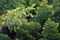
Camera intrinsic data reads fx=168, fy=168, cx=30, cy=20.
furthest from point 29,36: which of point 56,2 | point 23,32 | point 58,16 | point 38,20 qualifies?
point 56,2

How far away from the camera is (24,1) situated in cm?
629

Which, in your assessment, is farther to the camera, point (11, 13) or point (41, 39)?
point (41, 39)

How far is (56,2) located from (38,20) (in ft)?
3.13

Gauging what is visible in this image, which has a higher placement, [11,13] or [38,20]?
[38,20]

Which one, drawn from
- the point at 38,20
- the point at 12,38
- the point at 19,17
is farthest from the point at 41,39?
the point at 19,17

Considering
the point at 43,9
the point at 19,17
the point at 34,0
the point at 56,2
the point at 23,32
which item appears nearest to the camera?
the point at 19,17

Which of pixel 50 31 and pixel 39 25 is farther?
pixel 39 25

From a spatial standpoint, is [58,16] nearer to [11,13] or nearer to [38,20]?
[38,20]

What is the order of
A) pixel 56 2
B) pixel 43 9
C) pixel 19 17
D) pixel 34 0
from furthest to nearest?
pixel 34 0, pixel 56 2, pixel 43 9, pixel 19 17

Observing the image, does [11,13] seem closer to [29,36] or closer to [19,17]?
[19,17]

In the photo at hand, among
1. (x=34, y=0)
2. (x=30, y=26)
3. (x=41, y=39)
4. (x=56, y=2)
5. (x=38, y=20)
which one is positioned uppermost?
(x=34, y=0)

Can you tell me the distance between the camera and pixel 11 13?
2326 mm

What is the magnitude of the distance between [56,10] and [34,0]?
1.11m

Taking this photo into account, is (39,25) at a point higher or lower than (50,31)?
higher
